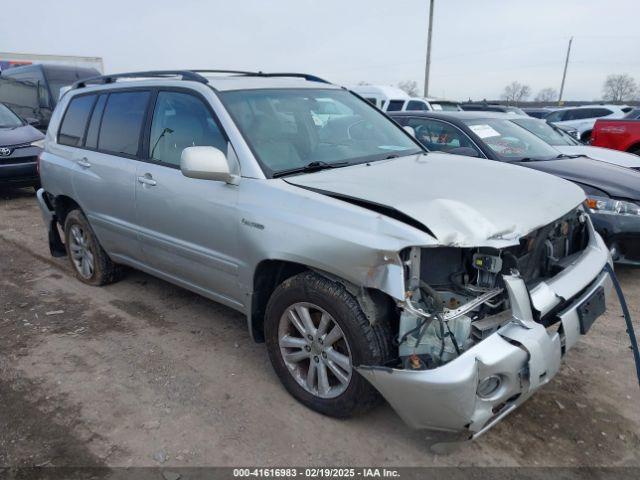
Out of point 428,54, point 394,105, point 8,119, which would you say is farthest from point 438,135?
point 428,54

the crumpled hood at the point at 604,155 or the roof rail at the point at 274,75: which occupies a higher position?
the roof rail at the point at 274,75

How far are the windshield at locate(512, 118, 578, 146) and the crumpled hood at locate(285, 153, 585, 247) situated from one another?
355cm

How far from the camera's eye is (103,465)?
255 centimetres

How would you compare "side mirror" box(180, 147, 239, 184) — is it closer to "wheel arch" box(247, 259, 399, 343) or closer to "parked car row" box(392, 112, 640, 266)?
"wheel arch" box(247, 259, 399, 343)

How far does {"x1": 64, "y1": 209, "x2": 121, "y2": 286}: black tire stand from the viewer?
4668 millimetres

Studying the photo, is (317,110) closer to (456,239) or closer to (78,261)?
(456,239)

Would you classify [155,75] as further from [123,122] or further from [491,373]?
[491,373]

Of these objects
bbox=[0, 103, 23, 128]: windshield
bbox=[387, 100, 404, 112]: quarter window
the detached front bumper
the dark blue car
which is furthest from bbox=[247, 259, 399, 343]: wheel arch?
bbox=[387, 100, 404, 112]: quarter window

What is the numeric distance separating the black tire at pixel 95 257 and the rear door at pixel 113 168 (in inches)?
7.0

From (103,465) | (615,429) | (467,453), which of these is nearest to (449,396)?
(467,453)

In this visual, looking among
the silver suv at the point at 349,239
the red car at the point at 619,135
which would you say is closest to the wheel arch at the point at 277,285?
the silver suv at the point at 349,239

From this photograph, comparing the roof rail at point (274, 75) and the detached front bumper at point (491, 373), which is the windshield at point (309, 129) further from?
the detached front bumper at point (491, 373)

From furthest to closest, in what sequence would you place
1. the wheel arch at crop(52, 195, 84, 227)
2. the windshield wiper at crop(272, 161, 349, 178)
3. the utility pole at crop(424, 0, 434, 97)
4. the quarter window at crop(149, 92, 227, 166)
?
the utility pole at crop(424, 0, 434, 97), the wheel arch at crop(52, 195, 84, 227), the quarter window at crop(149, 92, 227, 166), the windshield wiper at crop(272, 161, 349, 178)

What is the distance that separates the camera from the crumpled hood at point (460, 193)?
93.6 inches
